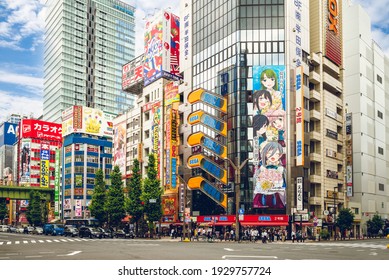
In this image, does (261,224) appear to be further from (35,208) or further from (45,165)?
(45,165)

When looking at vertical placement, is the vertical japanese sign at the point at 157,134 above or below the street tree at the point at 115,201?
above

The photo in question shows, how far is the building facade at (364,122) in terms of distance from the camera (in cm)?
8050

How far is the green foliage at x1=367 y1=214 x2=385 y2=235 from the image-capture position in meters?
75.2

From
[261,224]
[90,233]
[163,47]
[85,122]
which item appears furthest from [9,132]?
[85,122]

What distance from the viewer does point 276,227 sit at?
6456cm

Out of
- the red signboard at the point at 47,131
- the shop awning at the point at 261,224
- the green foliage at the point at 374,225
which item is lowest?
the green foliage at the point at 374,225

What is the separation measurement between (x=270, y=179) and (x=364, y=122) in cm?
2602

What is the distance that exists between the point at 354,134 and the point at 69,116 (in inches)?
2756

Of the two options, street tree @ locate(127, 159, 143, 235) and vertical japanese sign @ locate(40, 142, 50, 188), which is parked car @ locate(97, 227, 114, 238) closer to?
street tree @ locate(127, 159, 143, 235)

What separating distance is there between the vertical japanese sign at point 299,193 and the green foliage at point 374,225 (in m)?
18.9

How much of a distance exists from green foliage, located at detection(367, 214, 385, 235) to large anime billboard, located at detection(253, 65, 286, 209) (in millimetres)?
19608

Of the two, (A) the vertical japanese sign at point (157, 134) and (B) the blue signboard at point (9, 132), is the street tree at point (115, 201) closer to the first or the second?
(A) the vertical japanese sign at point (157, 134)

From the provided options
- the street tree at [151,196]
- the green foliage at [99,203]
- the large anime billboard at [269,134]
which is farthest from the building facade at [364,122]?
the green foliage at [99,203]

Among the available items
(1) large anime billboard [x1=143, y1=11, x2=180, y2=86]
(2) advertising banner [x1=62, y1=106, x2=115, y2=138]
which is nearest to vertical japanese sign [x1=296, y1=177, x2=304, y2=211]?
(1) large anime billboard [x1=143, y1=11, x2=180, y2=86]
